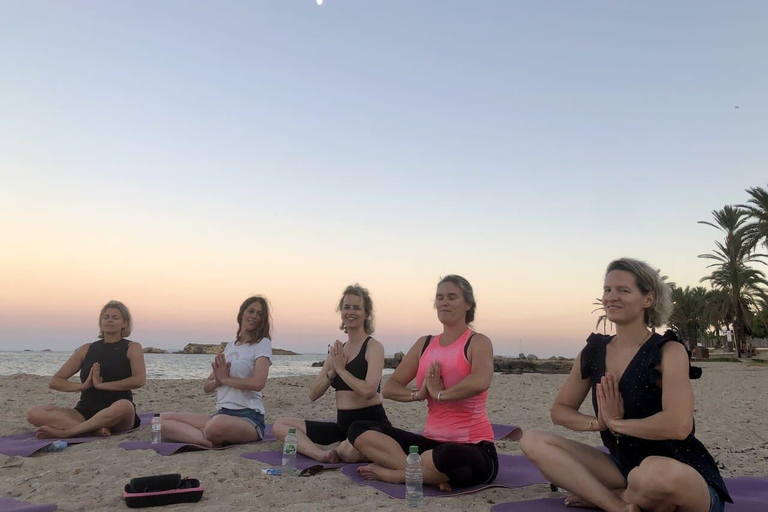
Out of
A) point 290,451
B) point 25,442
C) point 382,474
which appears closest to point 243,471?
point 290,451

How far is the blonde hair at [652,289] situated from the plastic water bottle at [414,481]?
1718 millimetres

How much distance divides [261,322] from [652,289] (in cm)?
401

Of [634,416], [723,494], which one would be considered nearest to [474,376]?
[634,416]

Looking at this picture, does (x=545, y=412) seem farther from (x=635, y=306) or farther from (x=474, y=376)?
(x=635, y=306)

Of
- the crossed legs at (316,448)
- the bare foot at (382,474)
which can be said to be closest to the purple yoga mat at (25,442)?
the crossed legs at (316,448)

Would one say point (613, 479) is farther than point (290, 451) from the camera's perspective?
No

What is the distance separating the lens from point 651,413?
3.21 m

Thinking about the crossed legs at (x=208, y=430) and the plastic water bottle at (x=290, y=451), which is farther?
the crossed legs at (x=208, y=430)

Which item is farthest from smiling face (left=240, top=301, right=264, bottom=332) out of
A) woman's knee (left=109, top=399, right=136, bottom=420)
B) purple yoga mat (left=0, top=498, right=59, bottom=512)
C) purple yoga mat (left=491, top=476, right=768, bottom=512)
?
purple yoga mat (left=491, top=476, right=768, bottom=512)

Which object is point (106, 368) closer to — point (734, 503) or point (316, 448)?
point (316, 448)

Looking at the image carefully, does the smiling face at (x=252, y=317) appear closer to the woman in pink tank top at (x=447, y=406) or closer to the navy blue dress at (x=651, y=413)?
the woman in pink tank top at (x=447, y=406)

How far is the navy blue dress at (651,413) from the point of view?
314 centimetres

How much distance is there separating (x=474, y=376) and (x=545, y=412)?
630 cm

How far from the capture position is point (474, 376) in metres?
4.08
